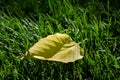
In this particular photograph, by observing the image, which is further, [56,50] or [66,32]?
[66,32]

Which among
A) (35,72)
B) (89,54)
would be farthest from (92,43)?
(35,72)

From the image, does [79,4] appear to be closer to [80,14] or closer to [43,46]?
[80,14]

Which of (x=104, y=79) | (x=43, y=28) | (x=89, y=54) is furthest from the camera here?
(x=43, y=28)
